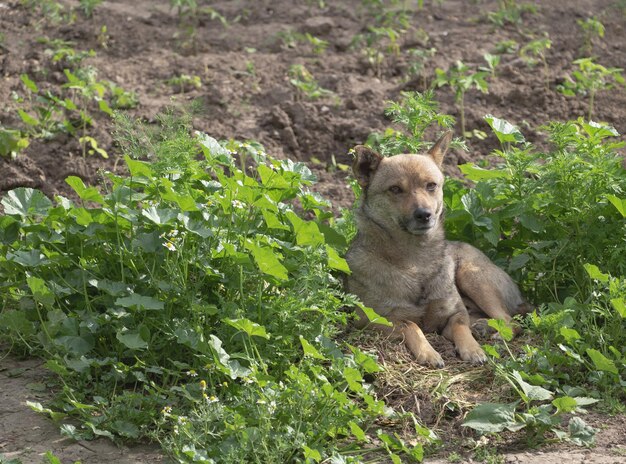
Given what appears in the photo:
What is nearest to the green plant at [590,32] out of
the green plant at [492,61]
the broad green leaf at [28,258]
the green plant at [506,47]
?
the green plant at [506,47]

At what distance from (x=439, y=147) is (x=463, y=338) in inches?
53.9

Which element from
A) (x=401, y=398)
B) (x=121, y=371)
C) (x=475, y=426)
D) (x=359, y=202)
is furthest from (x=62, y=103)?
(x=475, y=426)

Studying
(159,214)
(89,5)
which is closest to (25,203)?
(159,214)

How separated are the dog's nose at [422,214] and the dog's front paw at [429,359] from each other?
0.83 metres

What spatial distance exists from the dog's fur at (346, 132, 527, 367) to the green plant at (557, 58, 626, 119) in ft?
10.7

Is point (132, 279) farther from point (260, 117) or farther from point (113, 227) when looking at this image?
point (260, 117)

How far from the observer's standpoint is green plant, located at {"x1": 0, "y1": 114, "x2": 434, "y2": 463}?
5332 mm

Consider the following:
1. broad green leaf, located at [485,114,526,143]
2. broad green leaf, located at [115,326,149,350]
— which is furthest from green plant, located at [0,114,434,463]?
broad green leaf, located at [485,114,526,143]

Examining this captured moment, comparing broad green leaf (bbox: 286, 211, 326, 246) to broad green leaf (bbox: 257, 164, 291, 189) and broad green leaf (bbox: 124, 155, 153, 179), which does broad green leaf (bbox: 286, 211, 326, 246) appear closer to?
broad green leaf (bbox: 257, 164, 291, 189)

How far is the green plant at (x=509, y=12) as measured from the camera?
465 inches

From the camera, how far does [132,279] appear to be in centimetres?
608

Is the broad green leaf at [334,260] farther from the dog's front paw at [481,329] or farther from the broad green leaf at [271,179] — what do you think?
the dog's front paw at [481,329]

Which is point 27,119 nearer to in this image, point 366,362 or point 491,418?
point 366,362

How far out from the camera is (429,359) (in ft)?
21.0
